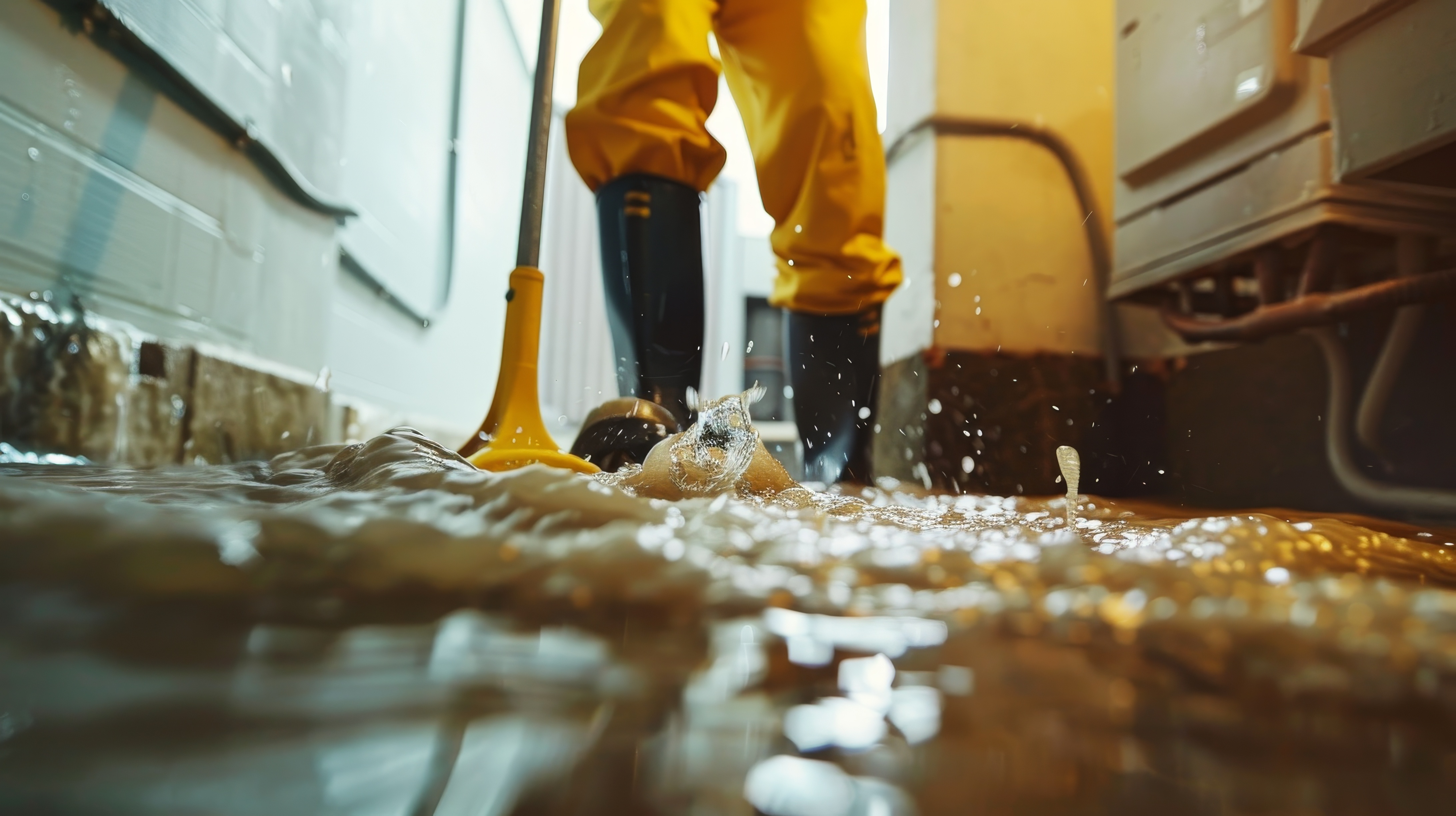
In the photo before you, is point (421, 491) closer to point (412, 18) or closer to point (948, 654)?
point (948, 654)

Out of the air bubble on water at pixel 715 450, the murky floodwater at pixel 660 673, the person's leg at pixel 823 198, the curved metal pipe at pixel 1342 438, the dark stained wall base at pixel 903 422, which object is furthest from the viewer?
the dark stained wall base at pixel 903 422

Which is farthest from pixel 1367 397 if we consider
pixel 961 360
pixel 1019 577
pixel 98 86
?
pixel 98 86

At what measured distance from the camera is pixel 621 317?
3.25 feet

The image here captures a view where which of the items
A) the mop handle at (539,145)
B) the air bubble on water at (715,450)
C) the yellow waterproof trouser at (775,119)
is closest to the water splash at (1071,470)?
the air bubble on water at (715,450)

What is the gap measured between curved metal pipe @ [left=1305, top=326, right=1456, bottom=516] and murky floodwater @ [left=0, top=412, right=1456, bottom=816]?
0.99 meters

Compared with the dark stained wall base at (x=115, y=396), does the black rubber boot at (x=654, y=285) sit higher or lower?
higher

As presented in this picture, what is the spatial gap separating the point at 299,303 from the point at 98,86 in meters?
0.50

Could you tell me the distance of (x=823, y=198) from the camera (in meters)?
1.14

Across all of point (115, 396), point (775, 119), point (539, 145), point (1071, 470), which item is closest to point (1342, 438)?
point (1071, 470)

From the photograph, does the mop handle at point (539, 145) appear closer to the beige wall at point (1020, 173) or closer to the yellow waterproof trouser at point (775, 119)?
the yellow waterproof trouser at point (775, 119)

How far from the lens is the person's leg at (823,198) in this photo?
3.69ft

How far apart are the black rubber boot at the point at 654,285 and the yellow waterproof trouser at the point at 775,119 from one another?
0.14ft

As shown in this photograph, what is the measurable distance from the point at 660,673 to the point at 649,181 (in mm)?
914

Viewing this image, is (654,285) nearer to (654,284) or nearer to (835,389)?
(654,284)
